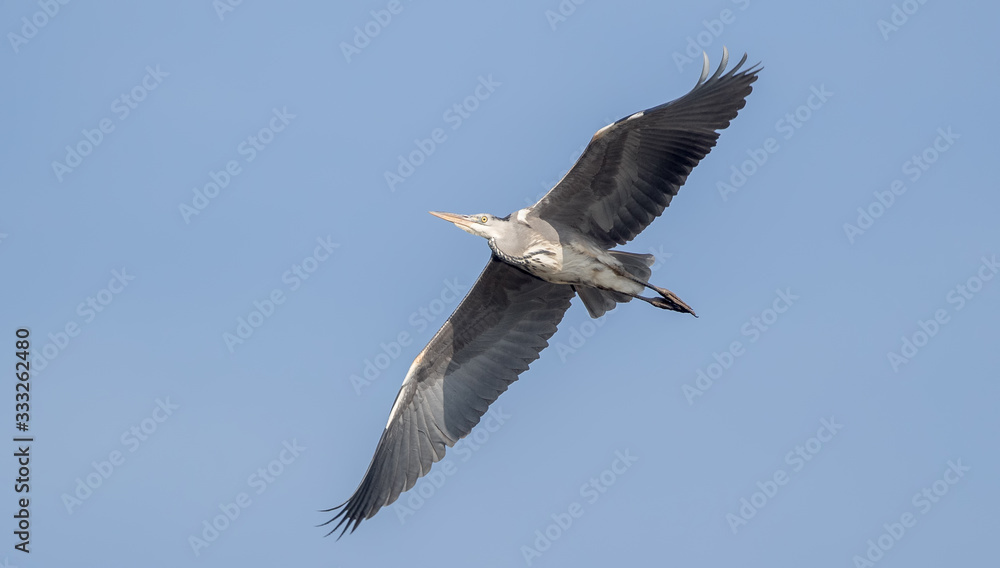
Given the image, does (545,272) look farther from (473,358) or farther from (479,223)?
(473,358)

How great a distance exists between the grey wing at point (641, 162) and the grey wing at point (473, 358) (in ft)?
3.64

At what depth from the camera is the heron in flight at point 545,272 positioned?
1254 centimetres

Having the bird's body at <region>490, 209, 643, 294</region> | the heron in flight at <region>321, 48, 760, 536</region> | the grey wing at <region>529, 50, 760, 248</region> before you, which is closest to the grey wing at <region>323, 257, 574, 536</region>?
the heron in flight at <region>321, 48, 760, 536</region>

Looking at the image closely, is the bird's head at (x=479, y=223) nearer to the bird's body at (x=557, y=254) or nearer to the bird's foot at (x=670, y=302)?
the bird's body at (x=557, y=254)

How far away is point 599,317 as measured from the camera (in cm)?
1381

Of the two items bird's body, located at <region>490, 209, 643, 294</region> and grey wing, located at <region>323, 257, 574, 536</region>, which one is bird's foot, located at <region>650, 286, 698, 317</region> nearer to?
bird's body, located at <region>490, 209, 643, 294</region>

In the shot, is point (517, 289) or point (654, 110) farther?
point (517, 289)

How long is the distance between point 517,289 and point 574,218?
4.15 ft

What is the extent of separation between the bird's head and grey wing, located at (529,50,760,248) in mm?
437

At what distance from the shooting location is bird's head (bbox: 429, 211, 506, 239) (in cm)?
1298

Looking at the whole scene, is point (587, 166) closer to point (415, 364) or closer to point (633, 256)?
point (633, 256)

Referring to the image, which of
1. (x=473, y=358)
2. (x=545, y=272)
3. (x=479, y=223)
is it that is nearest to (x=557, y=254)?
(x=545, y=272)

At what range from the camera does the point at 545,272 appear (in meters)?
13.2

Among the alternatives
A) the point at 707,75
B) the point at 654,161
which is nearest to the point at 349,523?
the point at 654,161
